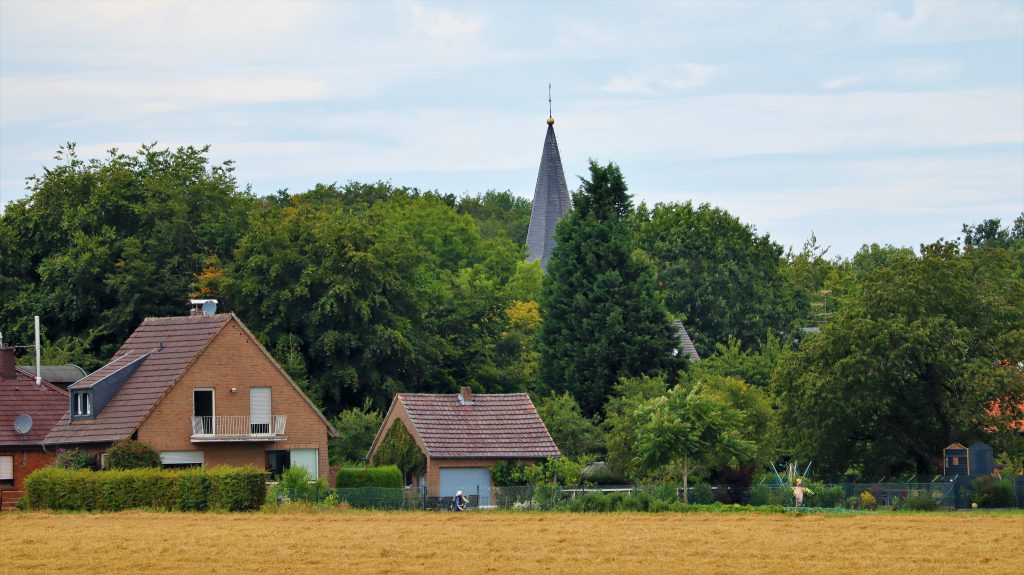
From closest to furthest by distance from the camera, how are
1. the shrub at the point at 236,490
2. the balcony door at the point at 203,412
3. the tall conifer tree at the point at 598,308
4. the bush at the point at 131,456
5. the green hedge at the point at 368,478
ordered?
the shrub at the point at 236,490 → the bush at the point at 131,456 → the green hedge at the point at 368,478 → the balcony door at the point at 203,412 → the tall conifer tree at the point at 598,308

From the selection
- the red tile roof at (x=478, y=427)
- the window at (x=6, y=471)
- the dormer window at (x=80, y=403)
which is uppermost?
the dormer window at (x=80, y=403)

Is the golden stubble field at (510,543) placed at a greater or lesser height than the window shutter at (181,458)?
lesser

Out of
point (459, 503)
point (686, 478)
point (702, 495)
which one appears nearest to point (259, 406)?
point (459, 503)

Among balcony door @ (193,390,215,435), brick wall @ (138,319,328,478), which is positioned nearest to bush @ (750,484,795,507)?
brick wall @ (138,319,328,478)

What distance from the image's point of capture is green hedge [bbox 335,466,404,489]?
52.2 meters

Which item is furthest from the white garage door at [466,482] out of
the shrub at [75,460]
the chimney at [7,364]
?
the chimney at [7,364]

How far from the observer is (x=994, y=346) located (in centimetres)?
5375

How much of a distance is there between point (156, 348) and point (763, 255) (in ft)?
155

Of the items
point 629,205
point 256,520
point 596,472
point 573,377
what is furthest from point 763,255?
point 256,520

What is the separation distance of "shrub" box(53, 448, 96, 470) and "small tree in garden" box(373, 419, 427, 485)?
1055 centimetres

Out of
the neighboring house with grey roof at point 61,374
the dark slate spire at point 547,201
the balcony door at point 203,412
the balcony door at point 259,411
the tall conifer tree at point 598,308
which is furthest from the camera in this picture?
the dark slate spire at point 547,201

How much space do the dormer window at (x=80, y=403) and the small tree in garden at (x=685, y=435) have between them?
65.5 feet

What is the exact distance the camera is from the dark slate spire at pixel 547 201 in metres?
109

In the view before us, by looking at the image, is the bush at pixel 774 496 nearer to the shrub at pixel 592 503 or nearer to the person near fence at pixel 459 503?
the shrub at pixel 592 503
